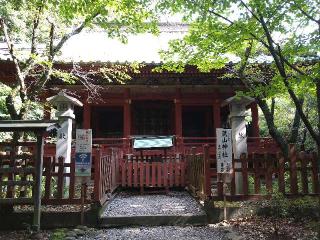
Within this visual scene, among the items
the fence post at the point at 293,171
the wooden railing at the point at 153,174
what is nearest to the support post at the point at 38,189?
the wooden railing at the point at 153,174

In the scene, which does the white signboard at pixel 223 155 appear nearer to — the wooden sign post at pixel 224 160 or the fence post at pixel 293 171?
the wooden sign post at pixel 224 160

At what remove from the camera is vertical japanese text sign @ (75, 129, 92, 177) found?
6.82 metres

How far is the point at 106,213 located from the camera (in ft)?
24.3

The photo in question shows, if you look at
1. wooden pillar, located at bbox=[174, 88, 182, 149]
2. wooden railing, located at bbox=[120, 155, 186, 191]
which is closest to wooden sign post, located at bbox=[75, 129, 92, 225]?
wooden railing, located at bbox=[120, 155, 186, 191]

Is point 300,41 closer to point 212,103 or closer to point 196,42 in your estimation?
point 196,42

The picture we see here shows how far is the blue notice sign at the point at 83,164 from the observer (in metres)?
6.80

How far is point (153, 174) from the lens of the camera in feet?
34.3

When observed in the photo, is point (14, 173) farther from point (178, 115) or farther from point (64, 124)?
point (178, 115)

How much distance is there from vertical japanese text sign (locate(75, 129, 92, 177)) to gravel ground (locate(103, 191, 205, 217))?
112 centimetres

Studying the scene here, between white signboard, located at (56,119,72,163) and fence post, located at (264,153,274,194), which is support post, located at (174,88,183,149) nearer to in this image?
white signboard, located at (56,119,72,163)

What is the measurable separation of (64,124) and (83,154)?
127 inches

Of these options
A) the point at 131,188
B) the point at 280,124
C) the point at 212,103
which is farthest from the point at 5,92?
the point at 280,124

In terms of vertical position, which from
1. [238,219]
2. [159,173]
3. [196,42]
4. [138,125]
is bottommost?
[238,219]

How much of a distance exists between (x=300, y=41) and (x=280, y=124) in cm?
1532
